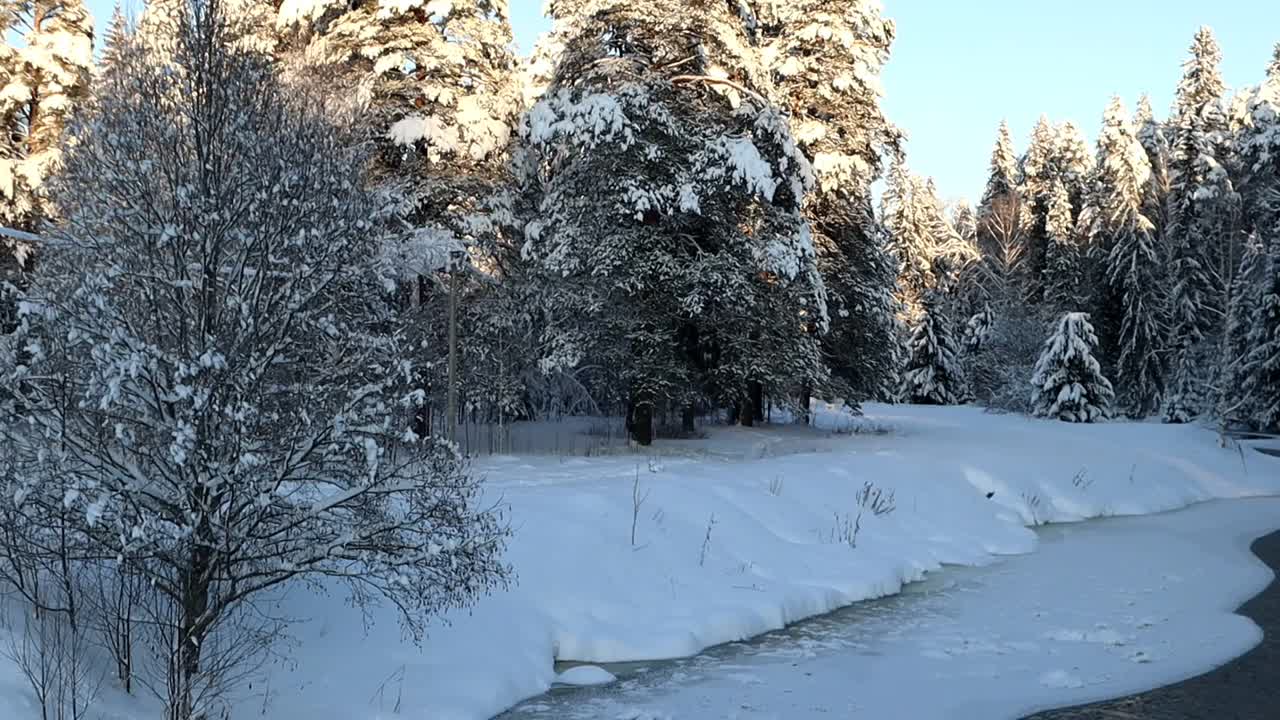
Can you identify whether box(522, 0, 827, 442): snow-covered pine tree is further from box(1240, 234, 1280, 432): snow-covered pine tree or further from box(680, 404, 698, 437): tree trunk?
box(1240, 234, 1280, 432): snow-covered pine tree

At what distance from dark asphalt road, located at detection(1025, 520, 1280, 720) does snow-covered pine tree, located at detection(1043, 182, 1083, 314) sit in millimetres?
39017

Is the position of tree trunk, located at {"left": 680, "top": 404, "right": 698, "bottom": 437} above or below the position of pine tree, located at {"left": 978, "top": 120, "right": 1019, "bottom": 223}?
below

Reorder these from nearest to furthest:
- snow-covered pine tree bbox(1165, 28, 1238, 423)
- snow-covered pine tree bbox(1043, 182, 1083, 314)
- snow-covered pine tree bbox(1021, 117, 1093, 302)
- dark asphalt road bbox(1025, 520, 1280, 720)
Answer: dark asphalt road bbox(1025, 520, 1280, 720) → snow-covered pine tree bbox(1165, 28, 1238, 423) → snow-covered pine tree bbox(1043, 182, 1083, 314) → snow-covered pine tree bbox(1021, 117, 1093, 302)

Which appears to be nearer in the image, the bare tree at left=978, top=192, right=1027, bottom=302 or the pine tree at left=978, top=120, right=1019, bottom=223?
the bare tree at left=978, top=192, right=1027, bottom=302

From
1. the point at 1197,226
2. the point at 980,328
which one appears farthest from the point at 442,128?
the point at 980,328

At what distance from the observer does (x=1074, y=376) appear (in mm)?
37344

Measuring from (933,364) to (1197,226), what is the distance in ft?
42.4

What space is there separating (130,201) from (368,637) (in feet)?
12.7

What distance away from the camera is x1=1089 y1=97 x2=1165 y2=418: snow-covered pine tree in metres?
41.3

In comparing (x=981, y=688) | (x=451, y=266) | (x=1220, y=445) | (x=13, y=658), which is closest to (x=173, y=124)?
(x=13, y=658)

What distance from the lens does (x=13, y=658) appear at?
607cm

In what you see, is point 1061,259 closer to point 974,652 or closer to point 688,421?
point 688,421

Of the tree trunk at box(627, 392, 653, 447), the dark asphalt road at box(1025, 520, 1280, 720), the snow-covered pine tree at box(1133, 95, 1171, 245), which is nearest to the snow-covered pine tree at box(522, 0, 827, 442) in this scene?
the tree trunk at box(627, 392, 653, 447)

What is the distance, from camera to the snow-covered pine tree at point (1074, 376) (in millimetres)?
36969
